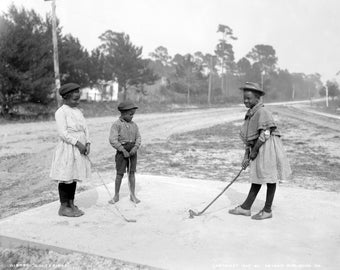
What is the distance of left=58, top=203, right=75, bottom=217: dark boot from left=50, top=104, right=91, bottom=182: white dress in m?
0.41

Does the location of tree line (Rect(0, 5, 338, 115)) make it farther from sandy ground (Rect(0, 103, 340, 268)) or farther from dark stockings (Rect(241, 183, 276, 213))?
dark stockings (Rect(241, 183, 276, 213))

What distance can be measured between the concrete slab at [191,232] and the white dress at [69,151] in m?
0.51

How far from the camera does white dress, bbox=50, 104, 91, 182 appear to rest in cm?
450

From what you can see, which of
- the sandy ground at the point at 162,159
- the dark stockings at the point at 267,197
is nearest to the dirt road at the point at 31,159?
the sandy ground at the point at 162,159

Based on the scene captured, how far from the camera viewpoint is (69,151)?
14.9ft

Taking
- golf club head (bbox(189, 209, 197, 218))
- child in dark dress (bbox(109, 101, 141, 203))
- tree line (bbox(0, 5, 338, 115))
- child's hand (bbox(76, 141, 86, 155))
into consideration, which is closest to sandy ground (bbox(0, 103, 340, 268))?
child in dark dress (bbox(109, 101, 141, 203))

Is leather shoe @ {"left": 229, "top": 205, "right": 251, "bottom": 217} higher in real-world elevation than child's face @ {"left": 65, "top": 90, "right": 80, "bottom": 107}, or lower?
lower

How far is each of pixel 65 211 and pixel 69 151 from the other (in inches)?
28.5

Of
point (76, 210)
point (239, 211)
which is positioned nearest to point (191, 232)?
point (239, 211)

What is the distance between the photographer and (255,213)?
4.87 meters

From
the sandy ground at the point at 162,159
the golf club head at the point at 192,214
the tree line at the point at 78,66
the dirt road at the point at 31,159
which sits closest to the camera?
the golf club head at the point at 192,214

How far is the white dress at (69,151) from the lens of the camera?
4.50m

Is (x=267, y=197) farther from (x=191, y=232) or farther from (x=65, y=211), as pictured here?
(x=65, y=211)

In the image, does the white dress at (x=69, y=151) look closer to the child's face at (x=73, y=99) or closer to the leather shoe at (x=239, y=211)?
the child's face at (x=73, y=99)
